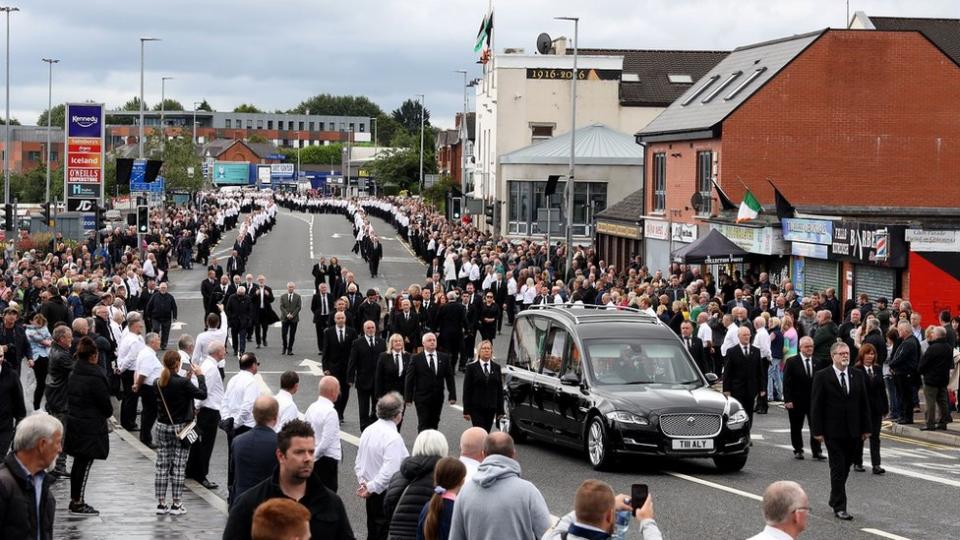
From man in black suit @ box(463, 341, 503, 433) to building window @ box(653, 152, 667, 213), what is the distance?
34786 millimetres

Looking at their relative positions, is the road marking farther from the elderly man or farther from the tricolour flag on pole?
the tricolour flag on pole

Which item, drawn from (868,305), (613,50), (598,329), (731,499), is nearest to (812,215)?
(868,305)

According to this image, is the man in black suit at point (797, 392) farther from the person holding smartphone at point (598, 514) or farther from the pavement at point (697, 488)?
the person holding smartphone at point (598, 514)

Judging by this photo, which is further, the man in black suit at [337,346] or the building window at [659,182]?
the building window at [659,182]

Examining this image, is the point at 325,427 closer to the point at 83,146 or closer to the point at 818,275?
the point at 818,275

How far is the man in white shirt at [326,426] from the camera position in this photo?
1215 centimetres

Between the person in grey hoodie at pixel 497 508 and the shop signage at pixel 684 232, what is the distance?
39.8 metres

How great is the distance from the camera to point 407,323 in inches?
1039

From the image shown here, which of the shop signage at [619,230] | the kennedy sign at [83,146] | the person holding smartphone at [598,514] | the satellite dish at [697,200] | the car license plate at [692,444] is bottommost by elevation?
the car license plate at [692,444]

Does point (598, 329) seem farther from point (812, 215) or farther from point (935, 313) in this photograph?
point (812, 215)

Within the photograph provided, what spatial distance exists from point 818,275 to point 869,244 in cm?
379

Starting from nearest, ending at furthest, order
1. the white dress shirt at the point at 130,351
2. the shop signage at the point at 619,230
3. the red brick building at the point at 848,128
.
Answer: the white dress shirt at the point at 130,351 → the red brick building at the point at 848,128 → the shop signage at the point at 619,230

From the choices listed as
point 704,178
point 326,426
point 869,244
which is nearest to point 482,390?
point 326,426

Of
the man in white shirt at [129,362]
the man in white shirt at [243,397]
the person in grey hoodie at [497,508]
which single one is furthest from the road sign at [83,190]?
the person in grey hoodie at [497,508]
